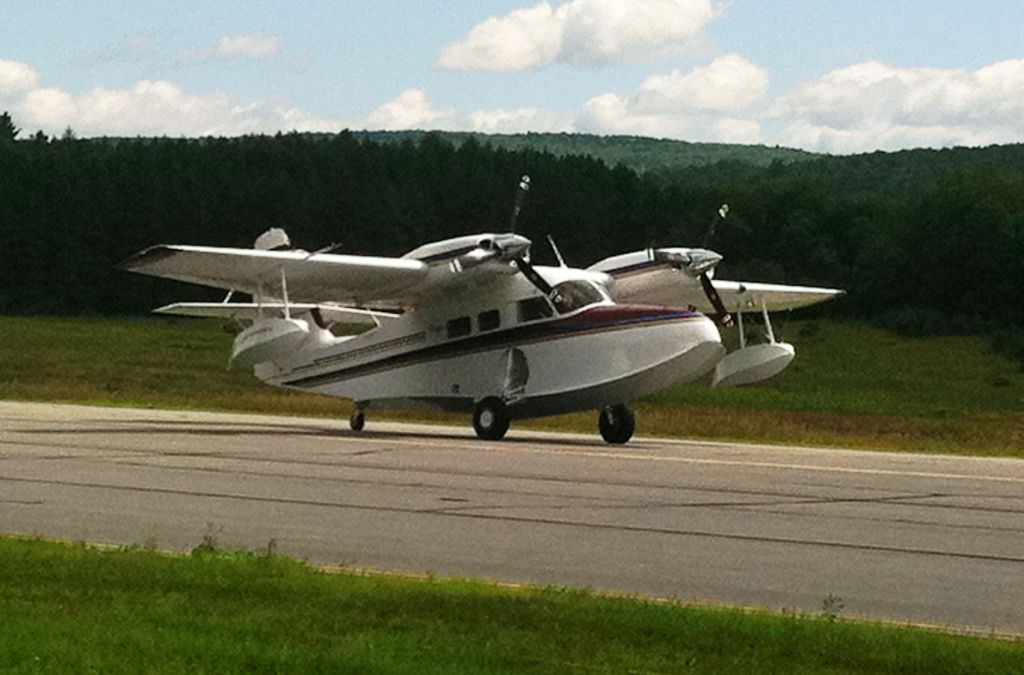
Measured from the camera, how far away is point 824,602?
12.5 metres

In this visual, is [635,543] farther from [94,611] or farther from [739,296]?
[739,296]

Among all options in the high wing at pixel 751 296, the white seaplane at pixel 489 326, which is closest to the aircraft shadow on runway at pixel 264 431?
the white seaplane at pixel 489 326

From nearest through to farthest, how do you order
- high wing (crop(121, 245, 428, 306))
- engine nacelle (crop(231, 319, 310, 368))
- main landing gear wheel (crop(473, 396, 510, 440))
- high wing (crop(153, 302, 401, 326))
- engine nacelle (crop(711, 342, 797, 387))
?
high wing (crop(121, 245, 428, 306)) → engine nacelle (crop(231, 319, 310, 368)) → engine nacelle (crop(711, 342, 797, 387)) → main landing gear wheel (crop(473, 396, 510, 440)) → high wing (crop(153, 302, 401, 326))

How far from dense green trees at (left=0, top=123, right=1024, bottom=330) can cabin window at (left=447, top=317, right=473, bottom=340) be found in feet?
188

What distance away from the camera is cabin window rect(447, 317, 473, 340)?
1403 inches

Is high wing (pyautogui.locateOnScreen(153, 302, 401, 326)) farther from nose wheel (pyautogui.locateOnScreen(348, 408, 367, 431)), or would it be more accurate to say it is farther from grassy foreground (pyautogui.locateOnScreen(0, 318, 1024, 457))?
grassy foreground (pyautogui.locateOnScreen(0, 318, 1024, 457))

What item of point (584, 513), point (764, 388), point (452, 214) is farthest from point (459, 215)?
point (584, 513)

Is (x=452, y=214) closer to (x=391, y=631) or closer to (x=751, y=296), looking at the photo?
(x=751, y=296)

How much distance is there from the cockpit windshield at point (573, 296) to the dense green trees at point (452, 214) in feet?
192

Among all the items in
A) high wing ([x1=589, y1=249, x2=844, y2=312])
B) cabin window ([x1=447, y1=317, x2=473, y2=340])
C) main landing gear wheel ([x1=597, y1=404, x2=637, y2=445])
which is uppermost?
high wing ([x1=589, y1=249, x2=844, y2=312])

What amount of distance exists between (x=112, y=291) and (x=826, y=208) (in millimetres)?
42732

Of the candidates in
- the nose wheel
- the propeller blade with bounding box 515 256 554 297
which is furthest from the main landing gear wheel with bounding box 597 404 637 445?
the nose wheel

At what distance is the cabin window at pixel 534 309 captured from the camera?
34.2 meters

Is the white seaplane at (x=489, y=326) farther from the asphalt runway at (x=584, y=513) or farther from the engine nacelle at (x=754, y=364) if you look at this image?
the asphalt runway at (x=584, y=513)
